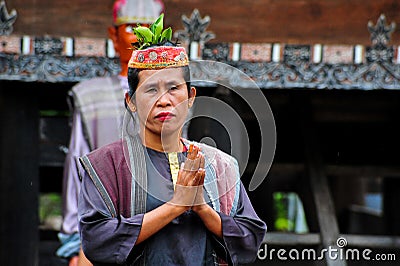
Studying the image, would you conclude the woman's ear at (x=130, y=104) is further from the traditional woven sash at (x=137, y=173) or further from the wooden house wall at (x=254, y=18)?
the wooden house wall at (x=254, y=18)

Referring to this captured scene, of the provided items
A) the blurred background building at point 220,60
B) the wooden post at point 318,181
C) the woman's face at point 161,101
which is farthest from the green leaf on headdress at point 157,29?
Answer: the wooden post at point 318,181

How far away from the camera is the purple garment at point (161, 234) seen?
3.17 metres

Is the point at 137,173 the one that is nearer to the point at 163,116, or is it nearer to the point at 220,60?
the point at 163,116

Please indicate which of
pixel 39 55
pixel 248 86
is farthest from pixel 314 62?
pixel 39 55

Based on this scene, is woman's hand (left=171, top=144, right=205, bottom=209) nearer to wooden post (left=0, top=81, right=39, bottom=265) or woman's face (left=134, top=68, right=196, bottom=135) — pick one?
woman's face (left=134, top=68, right=196, bottom=135)

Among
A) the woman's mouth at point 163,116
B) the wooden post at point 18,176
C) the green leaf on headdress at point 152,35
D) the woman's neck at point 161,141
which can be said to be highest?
the green leaf on headdress at point 152,35

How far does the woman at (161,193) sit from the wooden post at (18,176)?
2568 millimetres

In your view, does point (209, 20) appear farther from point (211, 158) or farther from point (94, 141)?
point (211, 158)

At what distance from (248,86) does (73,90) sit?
104 centimetres

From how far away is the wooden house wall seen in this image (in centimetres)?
569

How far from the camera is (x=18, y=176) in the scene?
231 inches

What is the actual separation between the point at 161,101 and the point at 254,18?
2.57m

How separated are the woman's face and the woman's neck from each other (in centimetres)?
2

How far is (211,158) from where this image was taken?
3.47 meters
